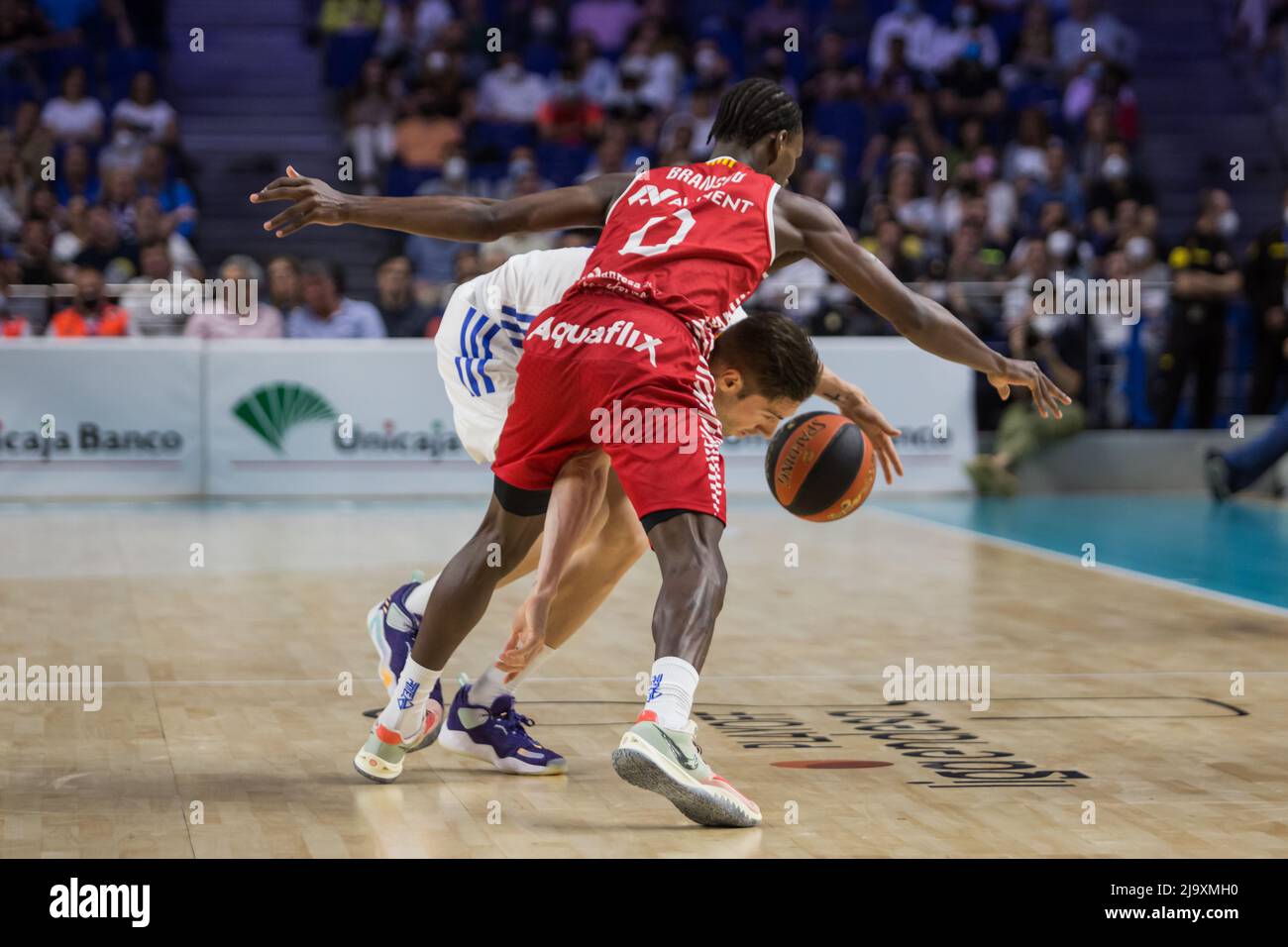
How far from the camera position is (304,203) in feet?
16.8

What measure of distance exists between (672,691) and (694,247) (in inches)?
47.9

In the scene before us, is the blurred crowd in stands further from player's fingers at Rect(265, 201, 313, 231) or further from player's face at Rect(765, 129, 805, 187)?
player's fingers at Rect(265, 201, 313, 231)

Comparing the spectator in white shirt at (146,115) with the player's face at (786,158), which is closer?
the player's face at (786,158)

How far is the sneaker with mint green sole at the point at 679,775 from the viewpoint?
4441 mm

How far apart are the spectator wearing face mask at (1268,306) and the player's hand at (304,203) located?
1218 cm

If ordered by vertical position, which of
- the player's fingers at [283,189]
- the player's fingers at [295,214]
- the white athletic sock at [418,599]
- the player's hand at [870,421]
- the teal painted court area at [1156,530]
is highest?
the player's fingers at [283,189]

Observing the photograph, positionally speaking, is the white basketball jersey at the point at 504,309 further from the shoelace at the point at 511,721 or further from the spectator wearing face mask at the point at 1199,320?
the spectator wearing face mask at the point at 1199,320

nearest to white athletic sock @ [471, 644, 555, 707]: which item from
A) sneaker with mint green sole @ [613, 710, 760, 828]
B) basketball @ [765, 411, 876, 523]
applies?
basketball @ [765, 411, 876, 523]

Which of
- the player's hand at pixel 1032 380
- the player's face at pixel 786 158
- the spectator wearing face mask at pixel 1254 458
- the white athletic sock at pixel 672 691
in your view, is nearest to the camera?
the white athletic sock at pixel 672 691

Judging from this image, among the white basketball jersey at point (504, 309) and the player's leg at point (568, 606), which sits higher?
the white basketball jersey at point (504, 309)

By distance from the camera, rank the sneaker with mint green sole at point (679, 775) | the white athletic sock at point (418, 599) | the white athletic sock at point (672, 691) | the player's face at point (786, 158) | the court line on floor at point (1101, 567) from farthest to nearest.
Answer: the court line on floor at point (1101, 567)
the white athletic sock at point (418, 599)
the player's face at point (786, 158)
the white athletic sock at point (672, 691)
the sneaker with mint green sole at point (679, 775)

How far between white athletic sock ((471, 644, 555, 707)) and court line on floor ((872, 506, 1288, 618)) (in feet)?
15.0

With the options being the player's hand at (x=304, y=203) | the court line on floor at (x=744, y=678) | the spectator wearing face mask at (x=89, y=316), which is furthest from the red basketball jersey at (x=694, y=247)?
the spectator wearing face mask at (x=89, y=316)
